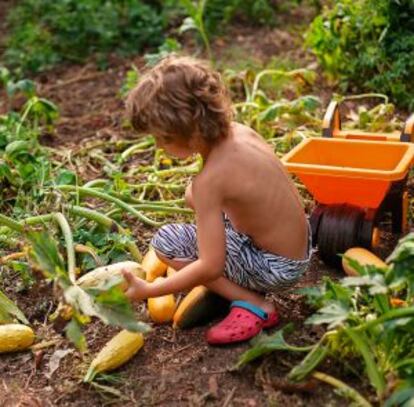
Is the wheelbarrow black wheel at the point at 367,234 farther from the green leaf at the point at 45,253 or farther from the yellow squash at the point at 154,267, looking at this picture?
the green leaf at the point at 45,253

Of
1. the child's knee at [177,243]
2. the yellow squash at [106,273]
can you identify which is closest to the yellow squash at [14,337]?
the yellow squash at [106,273]

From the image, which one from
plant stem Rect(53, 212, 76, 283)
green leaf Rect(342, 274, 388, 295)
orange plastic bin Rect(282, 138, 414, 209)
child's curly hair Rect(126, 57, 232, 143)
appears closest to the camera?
green leaf Rect(342, 274, 388, 295)

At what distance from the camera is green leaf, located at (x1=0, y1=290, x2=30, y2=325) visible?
2.85 meters

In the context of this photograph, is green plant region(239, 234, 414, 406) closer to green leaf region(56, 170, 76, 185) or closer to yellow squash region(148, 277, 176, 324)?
yellow squash region(148, 277, 176, 324)

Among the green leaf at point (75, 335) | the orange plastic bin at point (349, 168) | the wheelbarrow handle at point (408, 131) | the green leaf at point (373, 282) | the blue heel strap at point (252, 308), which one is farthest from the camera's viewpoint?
the wheelbarrow handle at point (408, 131)

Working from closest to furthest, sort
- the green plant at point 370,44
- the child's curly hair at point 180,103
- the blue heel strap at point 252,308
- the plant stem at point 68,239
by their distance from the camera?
the child's curly hair at point 180,103 → the blue heel strap at point 252,308 → the plant stem at point 68,239 → the green plant at point 370,44

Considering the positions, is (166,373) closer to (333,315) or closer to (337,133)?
(333,315)

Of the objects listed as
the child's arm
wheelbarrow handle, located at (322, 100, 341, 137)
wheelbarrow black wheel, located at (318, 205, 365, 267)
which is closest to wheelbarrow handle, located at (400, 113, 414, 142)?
wheelbarrow handle, located at (322, 100, 341, 137)

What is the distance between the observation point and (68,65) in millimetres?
5953

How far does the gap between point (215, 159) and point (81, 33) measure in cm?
386

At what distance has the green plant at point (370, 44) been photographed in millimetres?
4383

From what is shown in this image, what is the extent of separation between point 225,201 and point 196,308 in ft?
1.37

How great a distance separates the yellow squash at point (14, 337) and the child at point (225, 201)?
1.46 feet

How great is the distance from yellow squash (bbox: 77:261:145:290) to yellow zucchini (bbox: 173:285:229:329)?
21 cm
